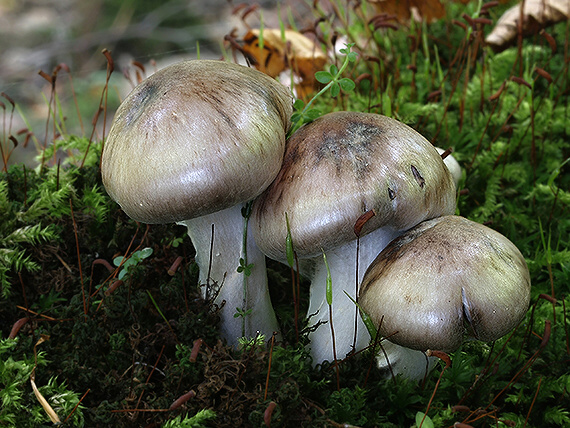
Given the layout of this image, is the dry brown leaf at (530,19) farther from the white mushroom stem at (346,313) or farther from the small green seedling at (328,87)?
the white mushroom stem at (346,313)

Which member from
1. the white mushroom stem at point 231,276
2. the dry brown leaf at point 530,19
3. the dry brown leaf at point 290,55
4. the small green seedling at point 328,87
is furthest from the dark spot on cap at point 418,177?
the dry brown leaf at point 530,19

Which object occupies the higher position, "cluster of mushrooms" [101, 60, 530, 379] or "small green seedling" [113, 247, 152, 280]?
"cluster of mushrooms" [101, 60, 530, 379]

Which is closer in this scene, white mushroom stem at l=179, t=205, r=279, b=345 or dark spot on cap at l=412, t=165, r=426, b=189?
dark spot on cap at l=412, t=165, r=426, b=189

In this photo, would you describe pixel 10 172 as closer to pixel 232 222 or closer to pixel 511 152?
pixel 232 222

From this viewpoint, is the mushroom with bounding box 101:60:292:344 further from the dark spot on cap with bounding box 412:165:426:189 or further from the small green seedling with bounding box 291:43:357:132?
the dark spot on cap with bounding box 412:165:426:189

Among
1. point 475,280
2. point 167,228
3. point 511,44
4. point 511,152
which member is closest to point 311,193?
point 475,280

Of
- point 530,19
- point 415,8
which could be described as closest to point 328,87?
point 530,19

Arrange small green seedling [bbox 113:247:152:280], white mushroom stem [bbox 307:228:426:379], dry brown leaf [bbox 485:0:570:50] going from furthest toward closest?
1. dry brown leaf [bbox 485:0:570:50]
2. small green seedling [bbox 113:247:152:280]
3. white mushroom stem [bbox 307:228:426:379]

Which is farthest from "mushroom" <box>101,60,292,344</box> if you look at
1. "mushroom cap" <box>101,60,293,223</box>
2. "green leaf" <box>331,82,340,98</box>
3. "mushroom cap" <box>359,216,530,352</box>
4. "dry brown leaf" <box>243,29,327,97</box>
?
"dry brown leaf" <box>243,29,327,97</box>
